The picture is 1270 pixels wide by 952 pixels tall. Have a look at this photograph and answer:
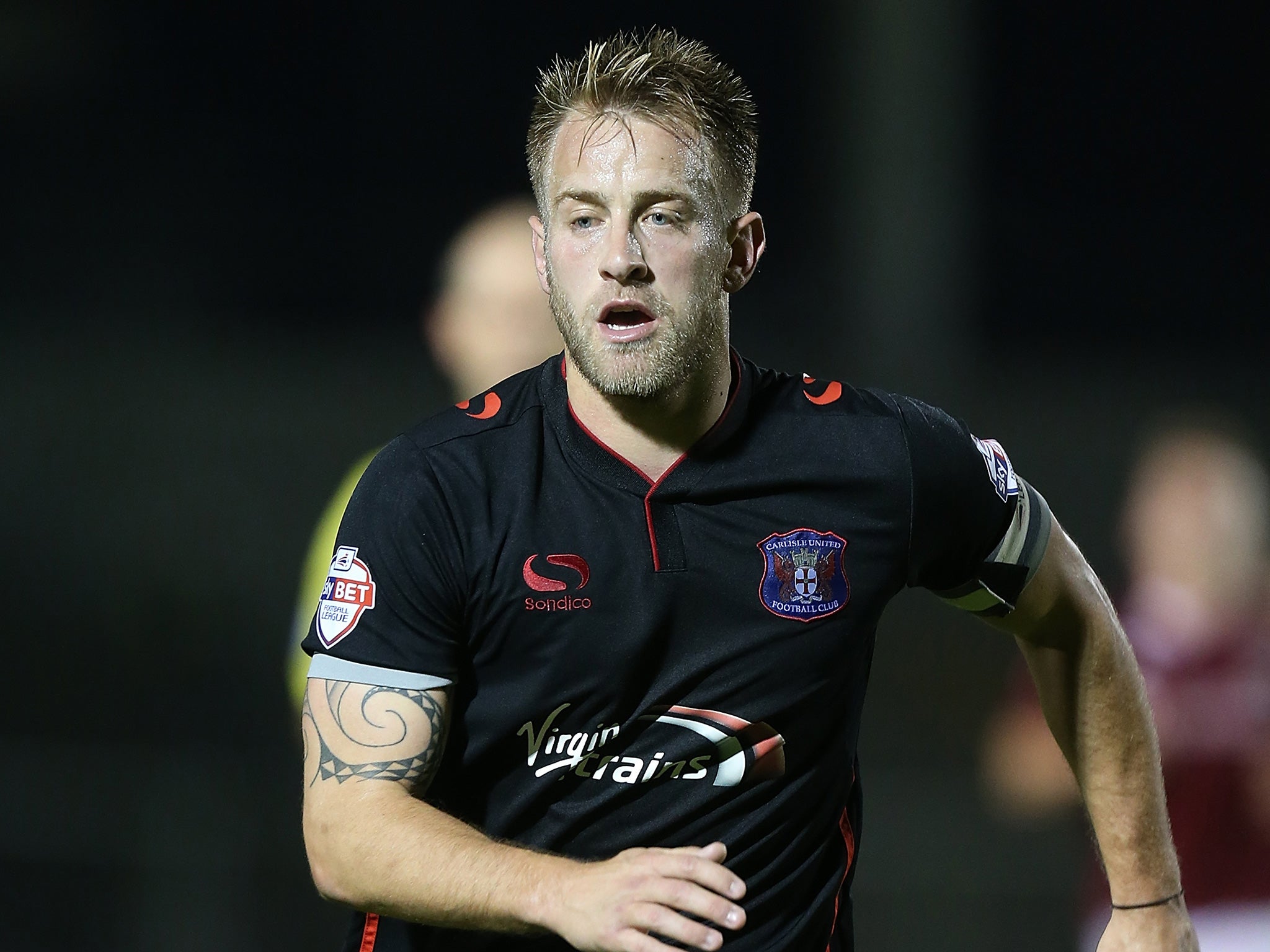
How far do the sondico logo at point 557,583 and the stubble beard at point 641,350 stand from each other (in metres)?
0.24

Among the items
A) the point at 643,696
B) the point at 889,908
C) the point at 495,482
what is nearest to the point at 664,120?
the point at 495,482

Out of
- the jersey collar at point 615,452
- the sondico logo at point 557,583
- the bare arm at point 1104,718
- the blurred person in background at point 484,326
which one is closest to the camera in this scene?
the sondico logo at point 557,583

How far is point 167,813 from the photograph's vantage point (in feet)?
20.3

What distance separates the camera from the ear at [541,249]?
93.4 inches

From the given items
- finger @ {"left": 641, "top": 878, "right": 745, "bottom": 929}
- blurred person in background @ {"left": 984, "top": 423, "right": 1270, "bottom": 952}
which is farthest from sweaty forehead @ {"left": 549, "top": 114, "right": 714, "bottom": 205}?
blurred person in background @ {"left": 984, "top": 423, "right": 1270, "bottom": 952}

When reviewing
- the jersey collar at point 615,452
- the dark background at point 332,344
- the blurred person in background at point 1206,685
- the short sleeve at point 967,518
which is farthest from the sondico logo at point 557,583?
the dark background at point 332,344

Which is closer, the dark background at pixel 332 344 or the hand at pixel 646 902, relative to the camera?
the hand at pixel 646 902

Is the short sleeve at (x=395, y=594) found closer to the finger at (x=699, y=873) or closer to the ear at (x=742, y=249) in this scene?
the finger at (x=699, y=873)

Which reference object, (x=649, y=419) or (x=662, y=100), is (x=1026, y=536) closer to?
(x=649, y=419)

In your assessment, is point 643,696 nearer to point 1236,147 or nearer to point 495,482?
point 495,482

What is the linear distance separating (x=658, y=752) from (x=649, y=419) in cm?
47

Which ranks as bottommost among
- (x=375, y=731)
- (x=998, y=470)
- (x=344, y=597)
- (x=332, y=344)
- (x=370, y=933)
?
(x=370, y=933)

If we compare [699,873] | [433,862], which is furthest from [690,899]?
[433,862]

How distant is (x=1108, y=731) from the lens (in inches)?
103
